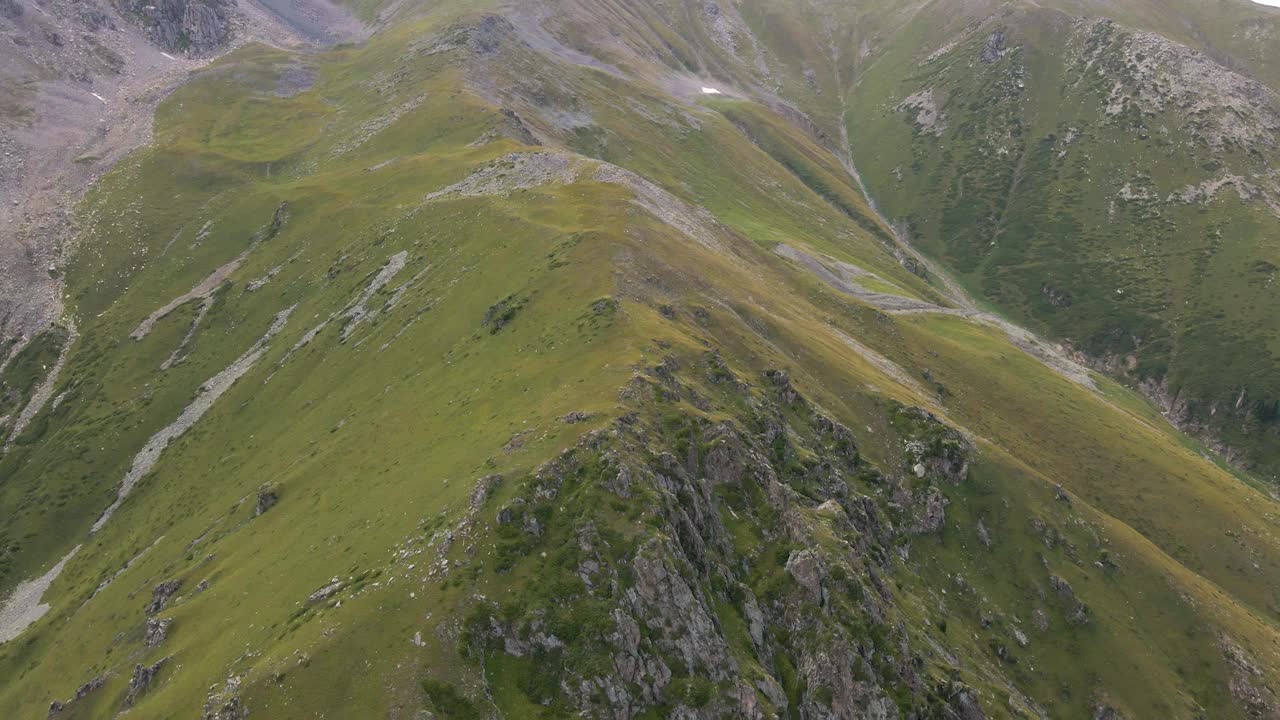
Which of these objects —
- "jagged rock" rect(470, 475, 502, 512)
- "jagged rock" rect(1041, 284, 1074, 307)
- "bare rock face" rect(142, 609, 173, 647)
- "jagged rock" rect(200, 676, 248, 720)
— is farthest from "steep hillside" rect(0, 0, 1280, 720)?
"jagged rock" rect(1041, 284, 1074, 307)

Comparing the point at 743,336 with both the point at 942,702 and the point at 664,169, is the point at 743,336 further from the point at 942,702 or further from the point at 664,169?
the point at 664,169

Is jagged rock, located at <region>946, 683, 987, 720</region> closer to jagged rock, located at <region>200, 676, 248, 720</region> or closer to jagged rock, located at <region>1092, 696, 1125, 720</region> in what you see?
jagged rock, located at <region>1092, 696, 1125, 720</region>

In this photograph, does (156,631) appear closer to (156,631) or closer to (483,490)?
(156,631)

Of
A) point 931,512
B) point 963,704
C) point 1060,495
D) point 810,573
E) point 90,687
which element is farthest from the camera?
point 1060,495

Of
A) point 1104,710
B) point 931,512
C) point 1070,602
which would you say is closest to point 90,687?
point 931,512

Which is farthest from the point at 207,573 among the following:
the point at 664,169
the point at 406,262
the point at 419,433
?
the point at 664,169

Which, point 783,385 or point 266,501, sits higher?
point 783,385

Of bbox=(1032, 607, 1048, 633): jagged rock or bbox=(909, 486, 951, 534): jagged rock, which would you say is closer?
bbox=(1032, 607, 1048, 633): jagged rock
